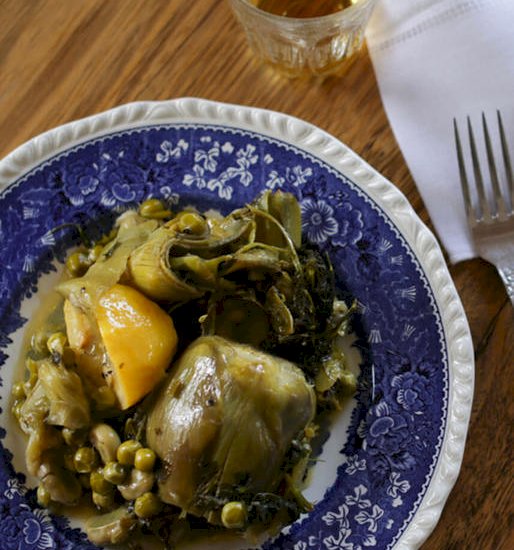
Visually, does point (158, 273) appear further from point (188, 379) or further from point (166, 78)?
point (166, 78)

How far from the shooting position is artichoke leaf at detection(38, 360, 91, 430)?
2.04 metres

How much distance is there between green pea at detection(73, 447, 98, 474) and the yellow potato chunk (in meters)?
0.18

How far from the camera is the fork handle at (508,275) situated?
2539 millimetres

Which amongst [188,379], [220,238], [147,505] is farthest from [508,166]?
[147,505]

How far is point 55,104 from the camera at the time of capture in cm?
277

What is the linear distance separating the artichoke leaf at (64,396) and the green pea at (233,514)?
44 cm

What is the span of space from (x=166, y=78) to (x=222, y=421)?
139cm

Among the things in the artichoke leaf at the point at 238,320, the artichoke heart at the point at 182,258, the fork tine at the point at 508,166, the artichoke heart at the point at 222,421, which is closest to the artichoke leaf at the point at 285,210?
the artichoke heart at the point at 182,258

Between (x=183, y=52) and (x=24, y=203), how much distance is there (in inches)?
32.5

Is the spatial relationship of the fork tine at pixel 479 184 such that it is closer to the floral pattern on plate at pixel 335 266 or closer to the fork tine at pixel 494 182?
the fork tine at pixel 494 182

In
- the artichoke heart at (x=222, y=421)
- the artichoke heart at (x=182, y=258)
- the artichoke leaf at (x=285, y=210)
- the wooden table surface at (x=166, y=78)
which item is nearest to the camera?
the artichoke heart at (x=222, y=421)

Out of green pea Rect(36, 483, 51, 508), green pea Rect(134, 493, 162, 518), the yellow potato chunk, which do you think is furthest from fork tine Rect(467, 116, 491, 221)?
green pea Rect(36, 483, 51, 508)


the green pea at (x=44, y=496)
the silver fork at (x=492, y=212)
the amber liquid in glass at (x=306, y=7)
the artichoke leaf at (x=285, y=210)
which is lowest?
the green pea at (x=44, y=496)

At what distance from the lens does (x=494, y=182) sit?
2.57 m
